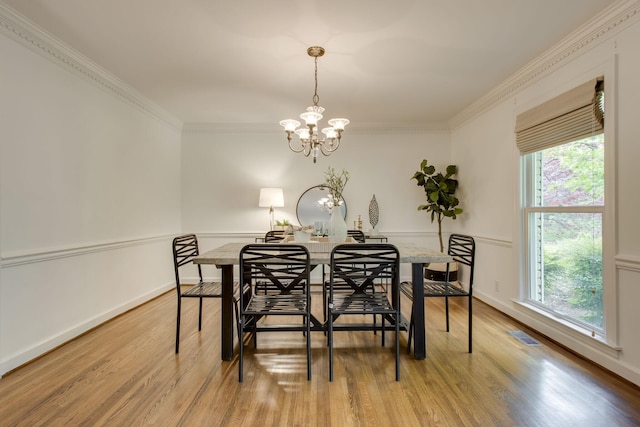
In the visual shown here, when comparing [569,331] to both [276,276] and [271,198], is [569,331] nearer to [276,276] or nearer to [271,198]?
[276,276]

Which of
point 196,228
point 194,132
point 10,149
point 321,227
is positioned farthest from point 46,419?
point 194,132

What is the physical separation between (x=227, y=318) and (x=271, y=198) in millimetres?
2473

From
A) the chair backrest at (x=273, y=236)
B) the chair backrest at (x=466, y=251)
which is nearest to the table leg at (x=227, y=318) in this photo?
the chair backrest at (x=273, y=236)

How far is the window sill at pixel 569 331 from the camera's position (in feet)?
7.39

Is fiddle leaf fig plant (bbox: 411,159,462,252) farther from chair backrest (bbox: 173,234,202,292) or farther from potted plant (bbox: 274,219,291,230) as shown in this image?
chair backrest (bbox: 173,234,202,292)

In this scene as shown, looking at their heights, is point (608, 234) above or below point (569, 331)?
above

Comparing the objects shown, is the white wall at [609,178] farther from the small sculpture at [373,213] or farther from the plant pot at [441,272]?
the small sculpture at [373,213]

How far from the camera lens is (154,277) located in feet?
13.8

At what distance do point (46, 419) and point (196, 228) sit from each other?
3.47 metres

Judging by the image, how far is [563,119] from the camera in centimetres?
266

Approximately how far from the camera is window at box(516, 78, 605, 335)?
8.04 feet

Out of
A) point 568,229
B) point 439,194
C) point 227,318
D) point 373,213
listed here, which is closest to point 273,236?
point 227,318

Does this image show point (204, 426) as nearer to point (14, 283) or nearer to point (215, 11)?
point (14, 283)

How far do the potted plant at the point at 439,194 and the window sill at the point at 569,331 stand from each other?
55.5 inches
